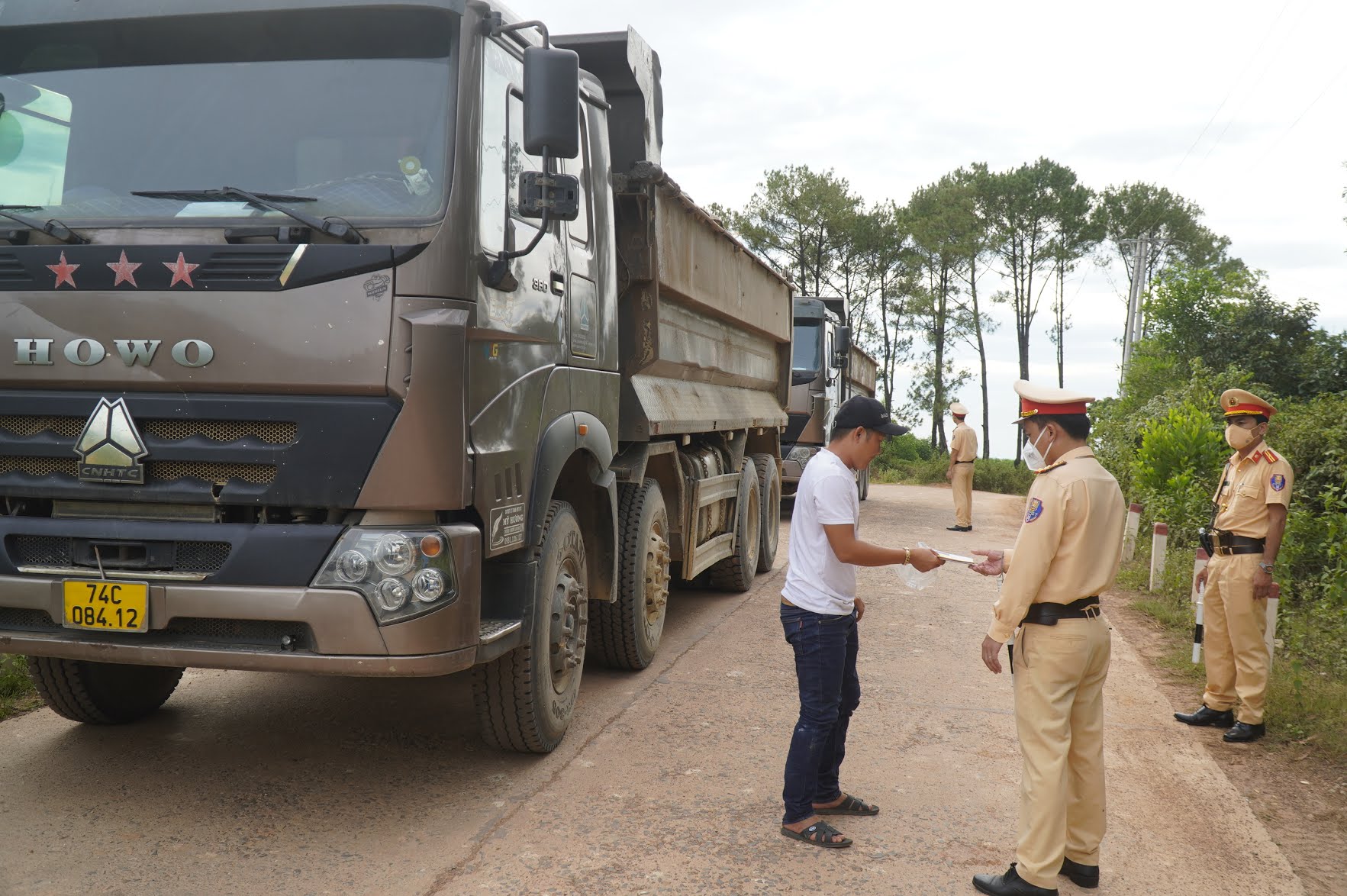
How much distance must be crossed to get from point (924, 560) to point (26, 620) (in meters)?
3.26

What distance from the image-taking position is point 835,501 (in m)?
4.10

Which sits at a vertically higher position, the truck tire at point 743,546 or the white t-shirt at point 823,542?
the white t-shirt at point 823,542

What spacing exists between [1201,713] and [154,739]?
5.35 m

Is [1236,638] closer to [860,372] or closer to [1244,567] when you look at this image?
[1244,567]

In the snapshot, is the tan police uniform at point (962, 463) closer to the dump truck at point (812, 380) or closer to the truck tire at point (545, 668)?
the dump truck at point (812, 380)

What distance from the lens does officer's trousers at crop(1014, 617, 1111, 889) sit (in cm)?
369

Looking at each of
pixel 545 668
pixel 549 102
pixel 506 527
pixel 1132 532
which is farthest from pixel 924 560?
pixel 1132 532

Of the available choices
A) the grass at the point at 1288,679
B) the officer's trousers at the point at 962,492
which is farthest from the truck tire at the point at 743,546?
the officer's trousers at the point at 962,492

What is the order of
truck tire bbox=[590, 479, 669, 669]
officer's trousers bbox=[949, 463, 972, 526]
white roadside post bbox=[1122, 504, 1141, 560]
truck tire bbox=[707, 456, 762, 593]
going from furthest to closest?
officer's trousers bbox=[949, 463, 972, 526]
white roadside post bbox=[1122, 504, 1141, 560]
truck tire bbox=[707, 456, 762, 593]
truck tire bbox=[590, 479, 669, 669]

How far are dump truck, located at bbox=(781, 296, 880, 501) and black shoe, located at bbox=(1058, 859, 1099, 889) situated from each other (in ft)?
36.9

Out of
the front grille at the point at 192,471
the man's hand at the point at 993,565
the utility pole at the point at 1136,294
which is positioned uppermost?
the utility pole at the point at 1136,294

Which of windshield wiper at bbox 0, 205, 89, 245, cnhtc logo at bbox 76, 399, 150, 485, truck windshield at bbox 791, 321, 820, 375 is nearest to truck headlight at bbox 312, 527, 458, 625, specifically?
cnhtc logo at bbox 76, 399, 150, 485

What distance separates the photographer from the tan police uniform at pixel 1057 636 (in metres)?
3.69

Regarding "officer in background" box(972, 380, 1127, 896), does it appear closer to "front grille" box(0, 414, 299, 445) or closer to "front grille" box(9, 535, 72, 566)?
"front grille" box(0, 414, 299, 445)
